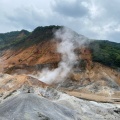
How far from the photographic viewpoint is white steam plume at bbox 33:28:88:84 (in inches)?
3252

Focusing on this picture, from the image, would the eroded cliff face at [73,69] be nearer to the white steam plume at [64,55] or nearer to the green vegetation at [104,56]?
the white steam plume at [64,55]

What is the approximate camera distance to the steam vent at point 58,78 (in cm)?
4497

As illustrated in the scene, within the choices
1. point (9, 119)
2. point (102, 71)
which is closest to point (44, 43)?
point (102, 71)

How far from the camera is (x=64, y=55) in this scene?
293 feet

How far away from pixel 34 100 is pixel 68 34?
52476 millimetres

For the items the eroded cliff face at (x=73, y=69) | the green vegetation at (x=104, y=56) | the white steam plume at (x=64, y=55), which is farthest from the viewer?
the green vegetation at (x=104, y=56)

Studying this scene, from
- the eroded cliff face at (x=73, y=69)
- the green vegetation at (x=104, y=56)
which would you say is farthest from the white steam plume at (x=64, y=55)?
the green vegetation at (x=104, y=56)

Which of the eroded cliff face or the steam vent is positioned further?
the eroded cliff face

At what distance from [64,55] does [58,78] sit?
9.45 meters

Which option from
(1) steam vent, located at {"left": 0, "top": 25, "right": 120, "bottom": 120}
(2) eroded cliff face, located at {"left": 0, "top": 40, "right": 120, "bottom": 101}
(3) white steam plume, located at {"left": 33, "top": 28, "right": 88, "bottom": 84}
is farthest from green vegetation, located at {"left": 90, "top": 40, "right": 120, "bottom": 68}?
(3) white steam plume, located at {"left": 33, "top": 28, "right": 88, "bottom": 84}

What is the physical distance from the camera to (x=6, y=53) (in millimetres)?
110750

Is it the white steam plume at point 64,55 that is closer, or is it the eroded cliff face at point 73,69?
the eroded cliff face at point 73,69

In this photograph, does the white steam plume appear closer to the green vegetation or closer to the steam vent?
the steam vent

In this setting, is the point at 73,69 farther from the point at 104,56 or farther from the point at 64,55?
the point at 104,56
